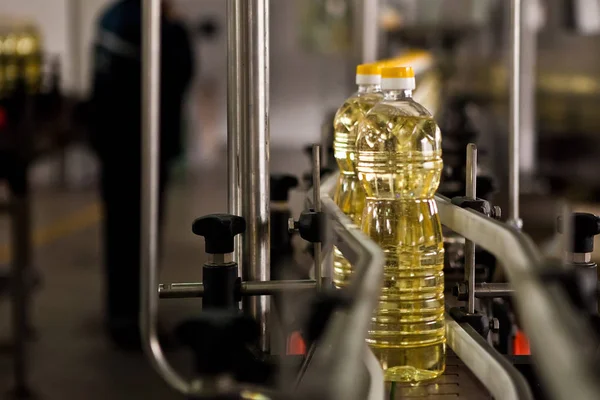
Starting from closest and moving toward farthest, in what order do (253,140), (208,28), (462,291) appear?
(462,291), (253,140), (208,28)

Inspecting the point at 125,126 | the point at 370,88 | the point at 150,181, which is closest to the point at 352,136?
the point at 370,88

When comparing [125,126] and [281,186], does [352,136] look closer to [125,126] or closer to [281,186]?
[281,186]

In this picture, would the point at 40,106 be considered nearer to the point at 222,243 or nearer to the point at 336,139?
the point at 336,139

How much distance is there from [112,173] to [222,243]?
2.59 meters

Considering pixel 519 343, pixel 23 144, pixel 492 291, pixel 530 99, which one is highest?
pixel 530 99

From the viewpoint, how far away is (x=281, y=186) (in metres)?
1.34

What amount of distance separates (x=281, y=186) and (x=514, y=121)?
35cm

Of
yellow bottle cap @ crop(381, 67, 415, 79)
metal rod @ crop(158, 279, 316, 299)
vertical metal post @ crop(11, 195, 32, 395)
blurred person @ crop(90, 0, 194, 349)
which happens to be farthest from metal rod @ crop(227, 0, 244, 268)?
blurred person @ crop(90, 0, 194, 349)

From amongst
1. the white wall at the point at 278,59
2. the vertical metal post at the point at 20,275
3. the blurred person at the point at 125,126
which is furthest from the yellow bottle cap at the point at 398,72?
the white wall at the point at 278,59

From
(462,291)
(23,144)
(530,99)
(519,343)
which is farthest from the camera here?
(530,99)

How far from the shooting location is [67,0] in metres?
6.30

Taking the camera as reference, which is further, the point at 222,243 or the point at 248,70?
the point at 248,70

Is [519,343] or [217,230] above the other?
[217,230]

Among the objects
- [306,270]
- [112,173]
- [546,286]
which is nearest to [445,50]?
[112,173]
